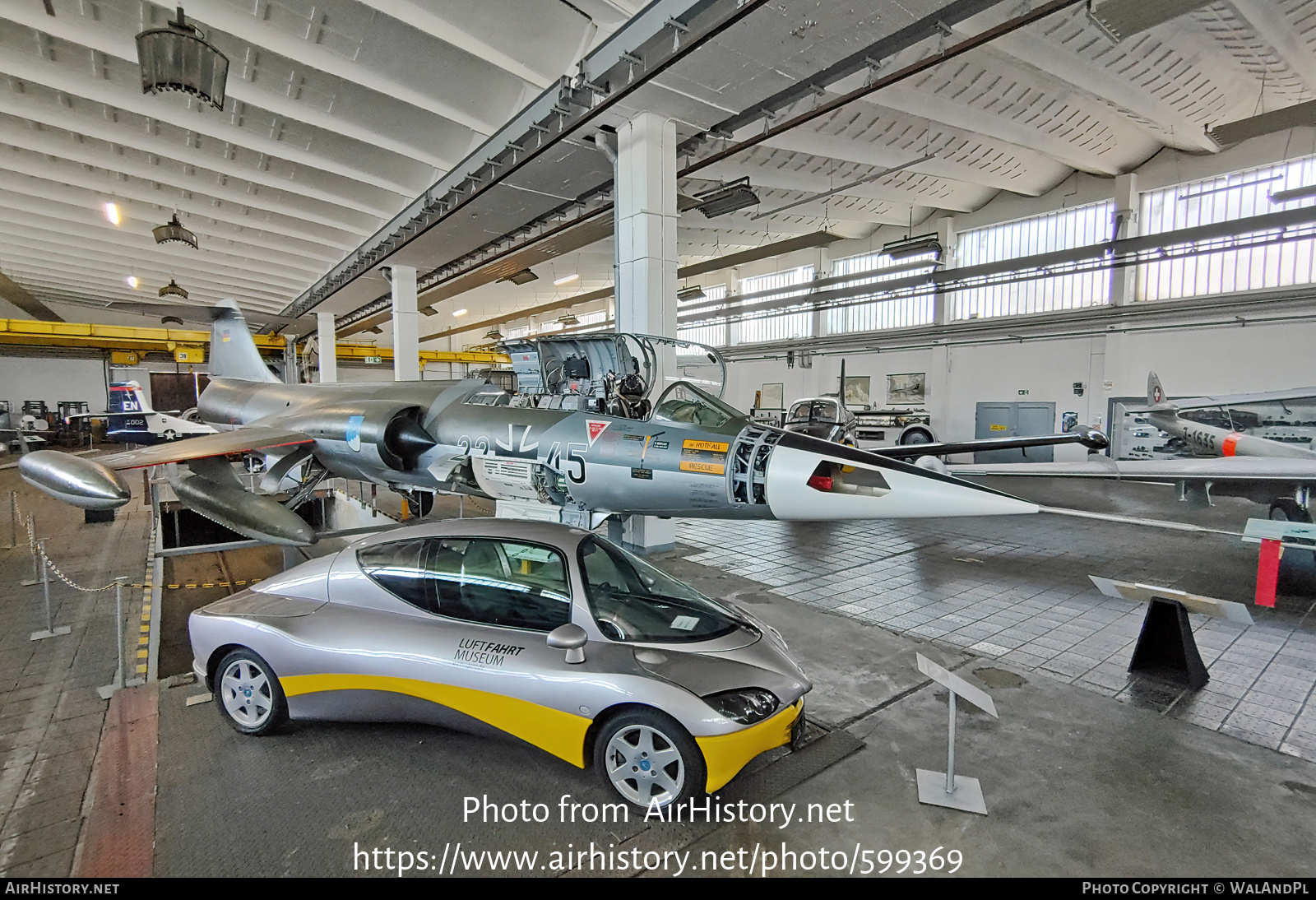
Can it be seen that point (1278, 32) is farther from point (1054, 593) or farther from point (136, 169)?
point (136, 169)

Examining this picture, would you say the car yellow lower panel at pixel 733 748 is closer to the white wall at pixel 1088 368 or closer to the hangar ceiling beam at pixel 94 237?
the white wall at pixel 1088 368

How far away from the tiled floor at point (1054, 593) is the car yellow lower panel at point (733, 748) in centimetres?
325

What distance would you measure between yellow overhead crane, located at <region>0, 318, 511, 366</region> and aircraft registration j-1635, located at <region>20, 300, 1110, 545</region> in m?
21.7

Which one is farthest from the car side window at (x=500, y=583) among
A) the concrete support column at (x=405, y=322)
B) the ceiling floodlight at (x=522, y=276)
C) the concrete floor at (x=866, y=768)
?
the ceiling floodlight at (x=522, y=276)

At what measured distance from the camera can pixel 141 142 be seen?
9789 mm

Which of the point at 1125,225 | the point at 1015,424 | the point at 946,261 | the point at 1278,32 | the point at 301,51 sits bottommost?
the point at 1015,424

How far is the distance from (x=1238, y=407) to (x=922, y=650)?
41.4 feet

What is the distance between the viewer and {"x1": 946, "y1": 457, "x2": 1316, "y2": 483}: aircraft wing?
688 centimetres

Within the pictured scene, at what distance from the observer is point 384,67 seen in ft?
26.3

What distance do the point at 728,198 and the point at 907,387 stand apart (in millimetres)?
12681

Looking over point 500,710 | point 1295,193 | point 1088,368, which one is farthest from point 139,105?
point 1088,368

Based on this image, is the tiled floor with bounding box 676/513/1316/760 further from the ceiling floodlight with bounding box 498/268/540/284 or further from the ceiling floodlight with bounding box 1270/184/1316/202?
the ceiling floodlight with bounding box 498/268/540/284

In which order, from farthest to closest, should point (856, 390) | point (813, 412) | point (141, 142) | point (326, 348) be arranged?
point (326, 348)
point (856, 390)
point (813, 412)
point (141, 142)

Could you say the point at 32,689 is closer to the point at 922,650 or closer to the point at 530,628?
the point at 530,628
